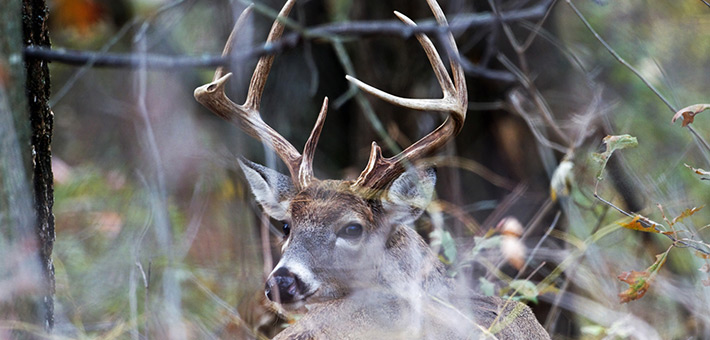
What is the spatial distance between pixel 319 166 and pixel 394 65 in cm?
103

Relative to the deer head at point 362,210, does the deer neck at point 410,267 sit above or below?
below

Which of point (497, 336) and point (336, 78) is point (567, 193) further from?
point (336, 78)

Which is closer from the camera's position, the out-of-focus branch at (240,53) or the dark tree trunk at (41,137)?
the dark tree trunk at (41,137)

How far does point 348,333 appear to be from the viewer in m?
2.54

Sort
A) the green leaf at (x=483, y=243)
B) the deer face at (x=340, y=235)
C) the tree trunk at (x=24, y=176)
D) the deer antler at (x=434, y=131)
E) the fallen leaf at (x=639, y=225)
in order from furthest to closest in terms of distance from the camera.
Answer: the green leaf at (x=483, y=243) < the deer antler at (x=434, y=131) < the deer face at (x=340, y=235) < the fallen leaf at (x=639, y=225) < the tree trunk at (x=24, y=176)

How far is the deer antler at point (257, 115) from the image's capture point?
3.06m

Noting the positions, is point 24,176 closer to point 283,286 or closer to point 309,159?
point 283,286

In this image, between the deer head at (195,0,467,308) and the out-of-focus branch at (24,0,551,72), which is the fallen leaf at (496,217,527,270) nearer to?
the deer head at (195,0,467,308)

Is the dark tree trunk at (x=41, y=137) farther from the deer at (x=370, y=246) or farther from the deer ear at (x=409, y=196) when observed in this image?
the deer ear at (x=409, y=196)

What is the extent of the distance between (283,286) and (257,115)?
0.82m

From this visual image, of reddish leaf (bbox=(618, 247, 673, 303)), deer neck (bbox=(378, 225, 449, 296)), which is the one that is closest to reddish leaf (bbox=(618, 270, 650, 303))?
reddish leaf (bbox=(618, 247, 673, 303))

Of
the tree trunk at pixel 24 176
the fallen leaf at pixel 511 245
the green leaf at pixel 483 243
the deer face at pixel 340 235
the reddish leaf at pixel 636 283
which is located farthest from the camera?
the fallen leaf at pixel 511 245

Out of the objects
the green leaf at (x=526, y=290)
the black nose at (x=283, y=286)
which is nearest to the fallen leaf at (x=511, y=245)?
the green leaf at (x=526, y=290)

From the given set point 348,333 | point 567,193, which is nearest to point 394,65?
point 567,193
